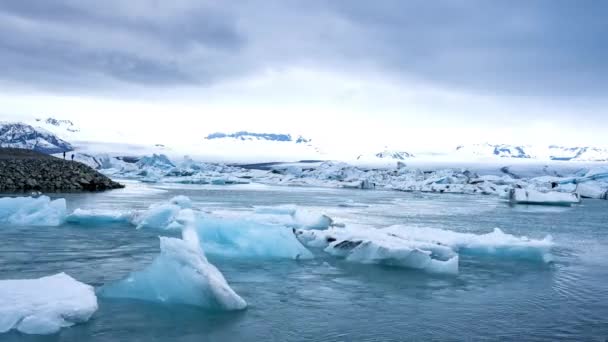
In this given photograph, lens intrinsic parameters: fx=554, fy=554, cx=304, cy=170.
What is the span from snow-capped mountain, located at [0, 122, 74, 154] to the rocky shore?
119 m

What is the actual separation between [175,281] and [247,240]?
270 cm

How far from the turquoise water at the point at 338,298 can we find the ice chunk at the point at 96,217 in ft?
3.84

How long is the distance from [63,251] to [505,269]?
6.27 m

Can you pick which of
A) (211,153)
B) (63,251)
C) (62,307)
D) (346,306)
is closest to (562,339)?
(346,306)

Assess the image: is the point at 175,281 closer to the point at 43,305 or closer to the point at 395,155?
the point at 43,305

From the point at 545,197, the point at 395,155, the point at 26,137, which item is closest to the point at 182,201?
the point at 545,197

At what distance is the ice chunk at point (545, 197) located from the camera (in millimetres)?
24625

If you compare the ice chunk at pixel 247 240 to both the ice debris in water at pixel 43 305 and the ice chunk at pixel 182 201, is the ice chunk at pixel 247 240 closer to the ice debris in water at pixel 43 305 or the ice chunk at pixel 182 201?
the ice debris in water at pixel 43 305

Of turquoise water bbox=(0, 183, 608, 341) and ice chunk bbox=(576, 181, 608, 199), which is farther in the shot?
ice chunk bbox=(576, 181, 608, 199)

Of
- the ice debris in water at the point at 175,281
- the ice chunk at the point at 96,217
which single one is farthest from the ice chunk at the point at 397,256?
the ice chunk at the point at 96,217

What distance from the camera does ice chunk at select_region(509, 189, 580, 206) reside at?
80.8 feet

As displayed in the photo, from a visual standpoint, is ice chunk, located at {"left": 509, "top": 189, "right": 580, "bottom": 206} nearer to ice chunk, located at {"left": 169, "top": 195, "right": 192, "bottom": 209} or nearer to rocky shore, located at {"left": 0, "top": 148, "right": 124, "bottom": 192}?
ice chunk, located at {"left": 169, "top": 195, "right": 192, "bottom": 209}

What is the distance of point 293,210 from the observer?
1280 cm

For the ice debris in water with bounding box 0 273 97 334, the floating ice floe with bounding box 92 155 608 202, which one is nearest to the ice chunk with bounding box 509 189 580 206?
Answer: the floating ice floe with bounding box 92 155 608 202
